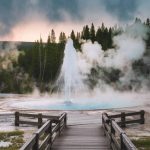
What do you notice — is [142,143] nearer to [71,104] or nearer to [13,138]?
[13,138]

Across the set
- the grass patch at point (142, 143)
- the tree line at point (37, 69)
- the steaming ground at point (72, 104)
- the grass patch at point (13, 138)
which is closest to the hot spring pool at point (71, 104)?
the steaming ground at point (72, 104)

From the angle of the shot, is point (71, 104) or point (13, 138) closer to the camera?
point (13, 138)

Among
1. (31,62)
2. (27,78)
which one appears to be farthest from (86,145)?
(31,62)

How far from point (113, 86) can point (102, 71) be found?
3511 mm

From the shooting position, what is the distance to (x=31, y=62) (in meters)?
104

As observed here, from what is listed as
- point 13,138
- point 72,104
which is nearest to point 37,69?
point 72,104

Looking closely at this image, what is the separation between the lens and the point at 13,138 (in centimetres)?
1945

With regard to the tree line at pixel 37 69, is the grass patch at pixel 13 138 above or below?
below

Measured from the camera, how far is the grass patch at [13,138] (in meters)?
17.3

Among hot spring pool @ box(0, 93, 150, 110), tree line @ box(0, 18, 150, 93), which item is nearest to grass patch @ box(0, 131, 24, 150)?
hot spring pool @ box(0, 93, 150, 110)

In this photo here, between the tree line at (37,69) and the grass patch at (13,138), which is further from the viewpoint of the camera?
the tree line at (37,69)

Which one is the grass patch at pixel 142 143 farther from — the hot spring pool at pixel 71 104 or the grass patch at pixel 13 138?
the hot spring pool at pixel 71 104

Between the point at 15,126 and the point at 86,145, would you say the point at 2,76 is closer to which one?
the point at 15,126

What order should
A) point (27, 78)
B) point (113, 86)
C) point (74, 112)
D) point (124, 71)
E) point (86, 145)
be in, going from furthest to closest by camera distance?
point (27, 78)
point (124, 71)
point (113, 86)
point (74, 112)
point (86, 145)
